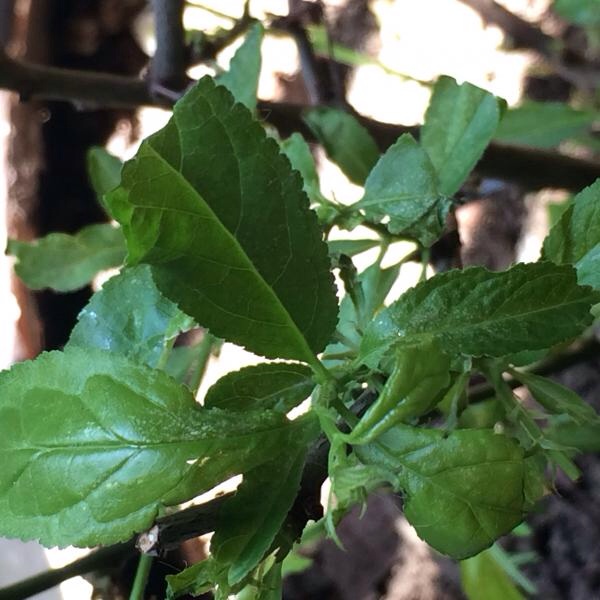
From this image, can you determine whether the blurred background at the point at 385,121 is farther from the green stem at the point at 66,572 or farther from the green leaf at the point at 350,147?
the green stem at the point at 66,572

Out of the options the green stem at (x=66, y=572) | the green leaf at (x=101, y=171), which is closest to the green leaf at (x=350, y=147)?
the green leaf at (x=101, y=171)

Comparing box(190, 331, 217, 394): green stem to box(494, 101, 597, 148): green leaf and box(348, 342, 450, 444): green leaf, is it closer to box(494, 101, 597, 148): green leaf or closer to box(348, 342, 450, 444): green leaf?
box(348, 342, 450, 444): green leaf

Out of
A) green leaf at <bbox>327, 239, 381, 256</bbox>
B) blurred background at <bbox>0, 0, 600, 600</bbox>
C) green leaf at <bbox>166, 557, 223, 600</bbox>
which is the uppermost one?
green leaf at <bbox>327, 239, 381, 256</bbox>

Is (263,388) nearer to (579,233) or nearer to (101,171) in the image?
(579,233)

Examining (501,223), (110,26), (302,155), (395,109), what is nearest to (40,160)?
(110,26)

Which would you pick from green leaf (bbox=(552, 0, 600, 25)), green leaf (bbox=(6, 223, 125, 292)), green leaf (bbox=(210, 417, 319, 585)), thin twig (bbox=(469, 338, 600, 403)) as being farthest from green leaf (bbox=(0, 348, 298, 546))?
green leaf (bbox=(552, 0, 600, 25))

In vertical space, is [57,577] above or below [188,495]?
below

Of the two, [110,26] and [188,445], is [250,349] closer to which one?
[188,445]

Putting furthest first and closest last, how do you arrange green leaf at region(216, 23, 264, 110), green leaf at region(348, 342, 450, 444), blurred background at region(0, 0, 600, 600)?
blurred background at region(0, 0, 600, 600)
green leaf at region(216, 23, 264, 110)
green leaf at region(348, 342, 450, 444)
